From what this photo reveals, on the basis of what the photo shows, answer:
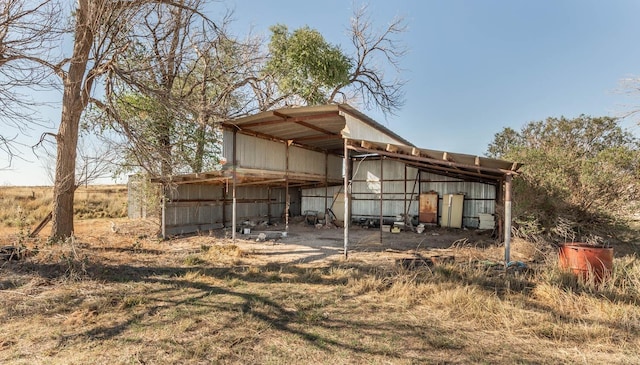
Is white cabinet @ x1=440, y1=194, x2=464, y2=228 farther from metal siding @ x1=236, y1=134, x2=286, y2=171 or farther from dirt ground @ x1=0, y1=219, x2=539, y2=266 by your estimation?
metal siding @ x1=236, y1=134, x2=286, y2=171

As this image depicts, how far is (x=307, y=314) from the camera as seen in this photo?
172 inches

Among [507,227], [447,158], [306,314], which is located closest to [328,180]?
[447,158]

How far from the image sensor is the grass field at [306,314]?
3.27 metres

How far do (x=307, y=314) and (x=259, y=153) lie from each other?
8.48 metres

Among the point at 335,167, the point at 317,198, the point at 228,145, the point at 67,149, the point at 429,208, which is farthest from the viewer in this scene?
the point at 317,198

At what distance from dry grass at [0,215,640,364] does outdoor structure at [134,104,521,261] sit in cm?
250

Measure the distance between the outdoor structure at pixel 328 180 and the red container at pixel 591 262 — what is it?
1.37 m

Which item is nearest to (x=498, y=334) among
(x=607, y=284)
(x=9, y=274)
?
(x=607, y=284)

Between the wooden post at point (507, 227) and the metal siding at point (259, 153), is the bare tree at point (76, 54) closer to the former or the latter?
the metal siding at point (259, 153)

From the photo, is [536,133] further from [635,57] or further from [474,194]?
[635,57]

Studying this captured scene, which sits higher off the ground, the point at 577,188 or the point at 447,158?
the point at 447,158

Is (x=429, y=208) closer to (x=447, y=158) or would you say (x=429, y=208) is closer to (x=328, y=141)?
(x=328, y=141)

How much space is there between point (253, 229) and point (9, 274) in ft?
29.5

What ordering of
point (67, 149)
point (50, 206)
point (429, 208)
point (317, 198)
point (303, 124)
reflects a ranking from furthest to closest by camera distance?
1. point (317, 198)
2. point (50, 206)
3. point (429, 208)
4. point (303, 124)
5. point (67, 149)
